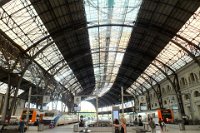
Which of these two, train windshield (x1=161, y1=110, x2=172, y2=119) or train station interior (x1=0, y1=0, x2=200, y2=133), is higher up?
train station interior (x1=0, y1=0, x2=200, y2=133)

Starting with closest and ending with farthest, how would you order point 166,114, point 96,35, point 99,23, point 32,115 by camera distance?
point 99,23
point 32,115
point 96,35
point 166,114

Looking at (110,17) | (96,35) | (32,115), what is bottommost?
(32,115)

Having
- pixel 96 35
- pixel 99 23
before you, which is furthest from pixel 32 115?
pixel 99 23

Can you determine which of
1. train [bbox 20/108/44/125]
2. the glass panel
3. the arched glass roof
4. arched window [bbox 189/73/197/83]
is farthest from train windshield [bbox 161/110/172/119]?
train [bbox 20/108/44/125]

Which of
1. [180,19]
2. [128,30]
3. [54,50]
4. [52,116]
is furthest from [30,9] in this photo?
[52,116]

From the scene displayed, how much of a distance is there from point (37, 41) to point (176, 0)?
85.6 ft

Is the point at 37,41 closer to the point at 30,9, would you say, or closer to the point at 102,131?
the point at 30,9

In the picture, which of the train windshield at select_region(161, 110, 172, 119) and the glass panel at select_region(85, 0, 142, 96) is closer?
the glass panel at select_region(85, 0, 142, 96)

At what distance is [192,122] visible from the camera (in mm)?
40719

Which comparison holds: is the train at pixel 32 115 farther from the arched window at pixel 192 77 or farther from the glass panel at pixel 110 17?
the arched window at pixel 192 77

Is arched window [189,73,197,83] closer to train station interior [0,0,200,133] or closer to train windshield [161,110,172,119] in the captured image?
train station interior [0,0,200,133]

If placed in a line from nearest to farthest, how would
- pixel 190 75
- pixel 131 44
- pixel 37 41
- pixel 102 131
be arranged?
pixel 102 131, pixel 37 41, pixel 190 75, pixel 131 44

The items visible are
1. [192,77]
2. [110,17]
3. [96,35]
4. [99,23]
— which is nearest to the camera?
[110,17]

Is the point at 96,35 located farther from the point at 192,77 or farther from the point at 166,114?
the point at 166,114
